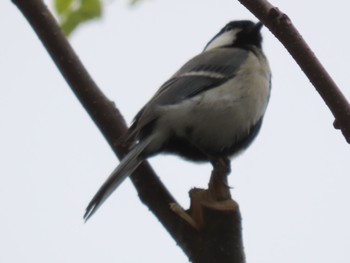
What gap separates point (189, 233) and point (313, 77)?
62cm

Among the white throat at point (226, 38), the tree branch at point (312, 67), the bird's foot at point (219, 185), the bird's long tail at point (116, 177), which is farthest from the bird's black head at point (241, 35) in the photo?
the tree branch at point (312, 67)

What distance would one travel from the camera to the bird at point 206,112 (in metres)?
2.82

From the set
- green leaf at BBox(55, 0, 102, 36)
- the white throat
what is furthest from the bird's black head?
green leaf at BBox(55, 0, 102, 36)

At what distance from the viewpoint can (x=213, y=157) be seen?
A: 292cm

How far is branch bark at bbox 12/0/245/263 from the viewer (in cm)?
155

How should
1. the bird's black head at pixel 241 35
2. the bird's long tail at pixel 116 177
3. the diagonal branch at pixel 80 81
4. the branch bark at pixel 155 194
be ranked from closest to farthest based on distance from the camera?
the branch bark at pixel 155 194, the diagonal branch at pixel 80 81, the bird's long tail at pixel 116 177, the bird's black head at pixel 241 35

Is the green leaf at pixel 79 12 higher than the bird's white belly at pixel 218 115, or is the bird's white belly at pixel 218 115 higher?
the green leaf at pixel 79 12

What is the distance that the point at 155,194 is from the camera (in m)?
1.98

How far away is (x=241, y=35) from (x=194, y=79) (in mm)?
922

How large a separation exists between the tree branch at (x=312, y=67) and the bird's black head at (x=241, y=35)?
8.06 feet

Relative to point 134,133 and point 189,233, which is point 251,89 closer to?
point 134,133

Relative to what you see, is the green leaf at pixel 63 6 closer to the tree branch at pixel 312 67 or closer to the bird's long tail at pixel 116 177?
the bird's long tail at pixel 116 177

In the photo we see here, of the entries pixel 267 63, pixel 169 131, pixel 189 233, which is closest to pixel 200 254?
pixel 189 233

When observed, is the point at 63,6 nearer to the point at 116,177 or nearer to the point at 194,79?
the point at 116,177
